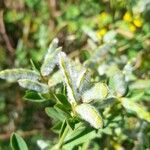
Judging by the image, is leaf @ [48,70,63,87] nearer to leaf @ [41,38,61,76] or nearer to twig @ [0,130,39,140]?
leaf @ [41,38,61,76]

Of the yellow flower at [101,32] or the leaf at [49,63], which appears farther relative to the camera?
the yellow flower at [101,32]

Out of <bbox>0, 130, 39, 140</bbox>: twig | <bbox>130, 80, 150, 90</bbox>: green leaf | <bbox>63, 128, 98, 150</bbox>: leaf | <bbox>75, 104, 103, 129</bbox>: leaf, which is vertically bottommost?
<bbox>0, 130, 39, 140</bbox>: twig

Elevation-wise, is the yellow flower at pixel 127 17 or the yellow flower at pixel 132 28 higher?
the yellow flower at pixel 127 17

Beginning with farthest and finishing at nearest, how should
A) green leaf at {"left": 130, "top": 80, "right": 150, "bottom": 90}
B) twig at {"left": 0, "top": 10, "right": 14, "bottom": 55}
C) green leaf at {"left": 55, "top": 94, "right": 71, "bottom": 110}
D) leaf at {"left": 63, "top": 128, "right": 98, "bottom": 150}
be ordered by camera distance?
twig at {"left": 0, "top": 10, "right": 14, "bottom": 55} < green leaf at {"left": 130, "top": 80, "right": 150, "bottom": 90} < leaf at {"left": 63, "top": 128, "right": 98, "bottom": 150} < green leaf at {"left": 55, "top": 94, "right": 71, "bottom": 110}

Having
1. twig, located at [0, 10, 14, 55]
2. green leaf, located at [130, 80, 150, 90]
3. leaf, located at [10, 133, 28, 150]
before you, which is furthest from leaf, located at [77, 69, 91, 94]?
twig, located at [0, 10, 14, 55]

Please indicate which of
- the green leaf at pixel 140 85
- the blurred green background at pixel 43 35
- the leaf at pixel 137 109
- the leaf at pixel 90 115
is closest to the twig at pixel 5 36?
the blurred green background at pixel 43 35

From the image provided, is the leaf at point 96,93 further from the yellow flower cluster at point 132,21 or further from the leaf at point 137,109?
the yellow flower cluster at point 132,21

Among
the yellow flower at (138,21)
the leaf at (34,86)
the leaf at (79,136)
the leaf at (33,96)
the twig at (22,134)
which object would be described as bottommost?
the twig at (22,134)
